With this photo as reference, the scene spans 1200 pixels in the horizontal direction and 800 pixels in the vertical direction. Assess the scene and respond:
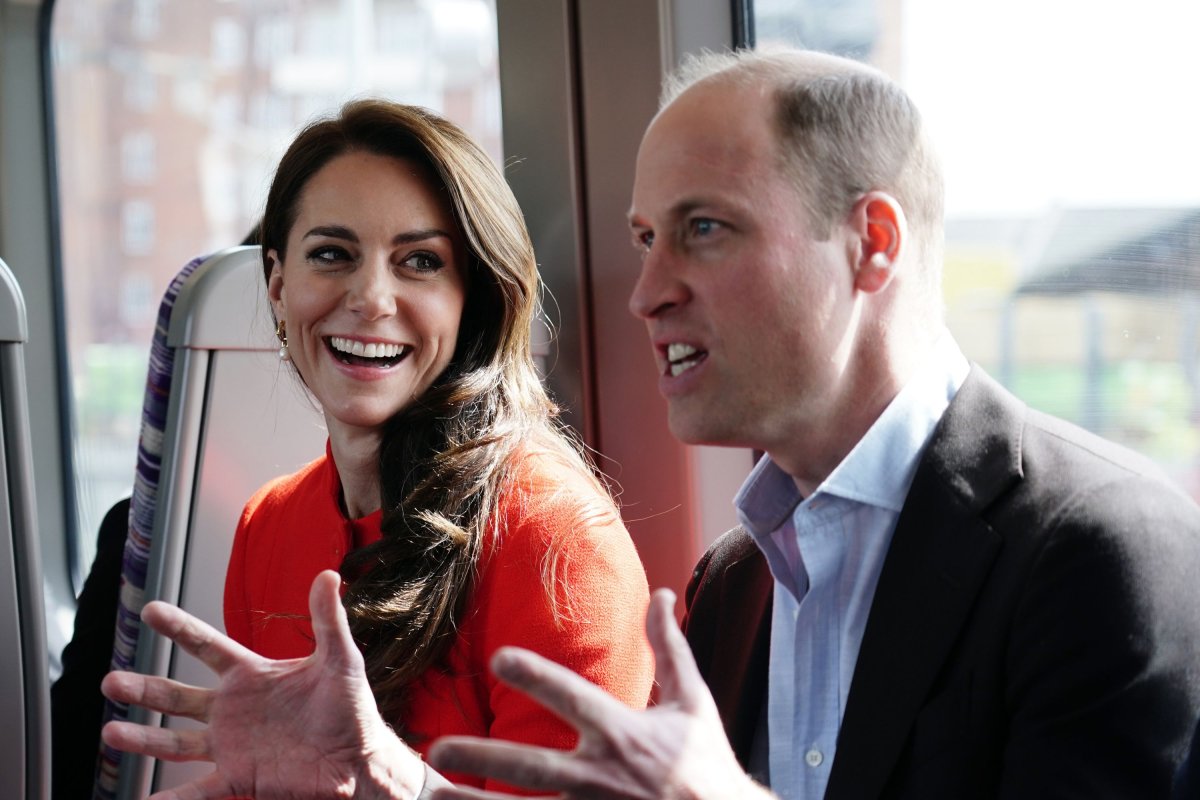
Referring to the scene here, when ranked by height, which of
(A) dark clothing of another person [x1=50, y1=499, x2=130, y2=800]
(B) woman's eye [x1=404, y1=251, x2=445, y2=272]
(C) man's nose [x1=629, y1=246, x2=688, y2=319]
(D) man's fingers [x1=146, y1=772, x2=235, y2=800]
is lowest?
(A) dark clothing of another person [x1=50, y1=499, x2=130, y2=800]

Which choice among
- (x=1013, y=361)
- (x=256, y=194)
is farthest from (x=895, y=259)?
(x=256, y=194)

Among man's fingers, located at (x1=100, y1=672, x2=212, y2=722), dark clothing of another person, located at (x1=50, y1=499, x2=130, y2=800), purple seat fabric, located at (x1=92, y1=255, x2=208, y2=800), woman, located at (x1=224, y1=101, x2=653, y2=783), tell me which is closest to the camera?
man's fingers, located at (x1=100, y1=672, x2=212, y2=722)

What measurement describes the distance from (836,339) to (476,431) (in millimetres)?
685

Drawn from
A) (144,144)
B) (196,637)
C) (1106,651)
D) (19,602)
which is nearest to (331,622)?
(196,637)

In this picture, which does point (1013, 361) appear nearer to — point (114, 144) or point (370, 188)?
point (370, 188)

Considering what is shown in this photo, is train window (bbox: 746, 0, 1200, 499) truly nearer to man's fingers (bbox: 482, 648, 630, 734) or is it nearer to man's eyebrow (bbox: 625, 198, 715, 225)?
man's eyebrow (bbox: 625, 198, 715, 225)

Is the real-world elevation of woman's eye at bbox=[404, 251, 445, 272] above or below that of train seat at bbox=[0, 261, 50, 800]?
above

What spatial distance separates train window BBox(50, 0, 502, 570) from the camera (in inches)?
121

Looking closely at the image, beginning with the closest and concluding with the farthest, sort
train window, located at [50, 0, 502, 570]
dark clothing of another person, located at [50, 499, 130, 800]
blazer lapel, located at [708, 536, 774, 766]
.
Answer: blazer lapel, located at [708, 536, 774, 766]
dark clothing of another person, located at [50, 499, 130, 800]
train window, located at [50, 0, 502, 570]

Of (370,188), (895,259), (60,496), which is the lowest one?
(60,496)

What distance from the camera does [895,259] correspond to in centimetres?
118

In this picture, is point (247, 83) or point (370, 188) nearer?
point (370, 188)

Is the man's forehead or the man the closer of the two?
the man

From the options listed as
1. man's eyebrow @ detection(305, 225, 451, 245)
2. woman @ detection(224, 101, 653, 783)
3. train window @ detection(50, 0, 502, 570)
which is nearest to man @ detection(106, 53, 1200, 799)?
woman @ detection(224, 101, 653, 783)
